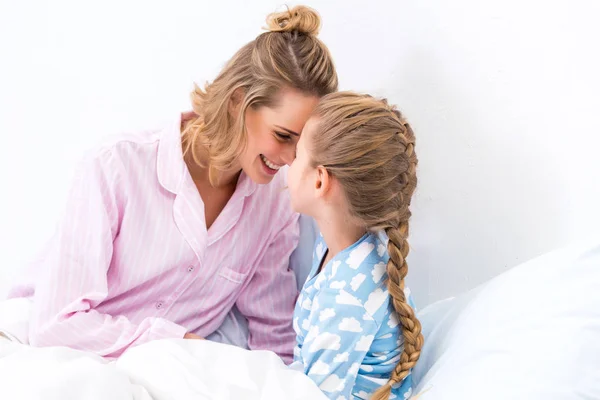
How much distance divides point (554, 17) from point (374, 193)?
41 cm

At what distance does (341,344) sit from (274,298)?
1.34 feet

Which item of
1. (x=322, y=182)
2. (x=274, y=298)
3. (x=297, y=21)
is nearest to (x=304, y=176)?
(x=322, y=182)

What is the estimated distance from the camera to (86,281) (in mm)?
1377

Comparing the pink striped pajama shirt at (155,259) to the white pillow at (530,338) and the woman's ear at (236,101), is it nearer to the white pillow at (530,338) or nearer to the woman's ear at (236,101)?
the woman's ear at (236,101)

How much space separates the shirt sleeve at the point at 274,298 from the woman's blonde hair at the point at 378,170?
1.20ft

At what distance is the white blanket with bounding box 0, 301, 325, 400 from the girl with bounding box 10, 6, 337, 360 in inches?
7.6

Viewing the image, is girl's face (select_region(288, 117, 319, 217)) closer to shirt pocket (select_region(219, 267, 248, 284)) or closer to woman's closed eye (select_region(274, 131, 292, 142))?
woman's closed eye (select_region(274, 131, 292, 142))

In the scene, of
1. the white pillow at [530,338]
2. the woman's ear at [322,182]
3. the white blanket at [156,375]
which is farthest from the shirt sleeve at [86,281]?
the white pillow at [530,338]

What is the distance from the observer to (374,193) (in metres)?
1.22

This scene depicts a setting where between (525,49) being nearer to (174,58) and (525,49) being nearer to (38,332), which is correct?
(174,58)

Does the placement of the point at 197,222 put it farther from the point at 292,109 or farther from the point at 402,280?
the point at 402,280

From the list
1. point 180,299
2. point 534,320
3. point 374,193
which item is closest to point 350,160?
point 374,193

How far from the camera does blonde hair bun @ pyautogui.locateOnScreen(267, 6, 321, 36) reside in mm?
1325

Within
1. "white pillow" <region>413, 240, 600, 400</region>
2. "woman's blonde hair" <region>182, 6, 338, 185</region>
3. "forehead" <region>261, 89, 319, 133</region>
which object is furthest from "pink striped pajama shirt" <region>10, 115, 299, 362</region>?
"white pillow" <region>413, 240, 600, 400</region>
